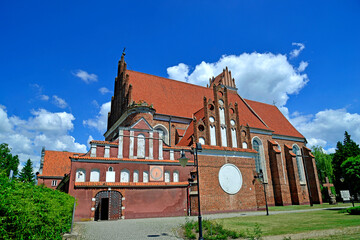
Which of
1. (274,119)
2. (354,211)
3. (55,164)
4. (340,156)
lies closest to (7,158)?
(55,164)

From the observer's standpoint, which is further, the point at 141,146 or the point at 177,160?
the point at 177,160

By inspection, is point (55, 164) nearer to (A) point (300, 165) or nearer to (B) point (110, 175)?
(B) point (110, 175)

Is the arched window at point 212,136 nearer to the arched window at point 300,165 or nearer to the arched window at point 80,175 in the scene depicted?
the arched window at point 80,175

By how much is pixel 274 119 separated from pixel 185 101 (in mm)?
16181

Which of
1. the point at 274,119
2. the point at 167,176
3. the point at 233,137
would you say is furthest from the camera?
the point at 274,119

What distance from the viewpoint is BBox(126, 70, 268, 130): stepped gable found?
95.9ft

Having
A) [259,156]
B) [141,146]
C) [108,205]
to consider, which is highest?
[259,156]

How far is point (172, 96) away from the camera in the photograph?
105 ft

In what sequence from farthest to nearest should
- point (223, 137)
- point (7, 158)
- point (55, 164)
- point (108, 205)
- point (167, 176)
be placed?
point (7, 158) → point (55, 164) → point (223, 137) → point (167, 176) → point (108, 205)

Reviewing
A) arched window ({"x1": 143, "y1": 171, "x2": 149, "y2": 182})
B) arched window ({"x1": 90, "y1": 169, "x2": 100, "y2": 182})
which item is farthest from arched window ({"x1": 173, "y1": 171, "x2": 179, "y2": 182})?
arched window ({"x1": 90, "y1": 169, "x2": 100, "y2": 182})

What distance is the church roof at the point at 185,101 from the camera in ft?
96.8

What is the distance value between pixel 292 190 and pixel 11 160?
164 feet

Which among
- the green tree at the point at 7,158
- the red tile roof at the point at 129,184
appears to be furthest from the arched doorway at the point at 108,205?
the green tree at the point at 7,158

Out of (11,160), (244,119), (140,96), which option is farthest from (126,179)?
(11,160)
